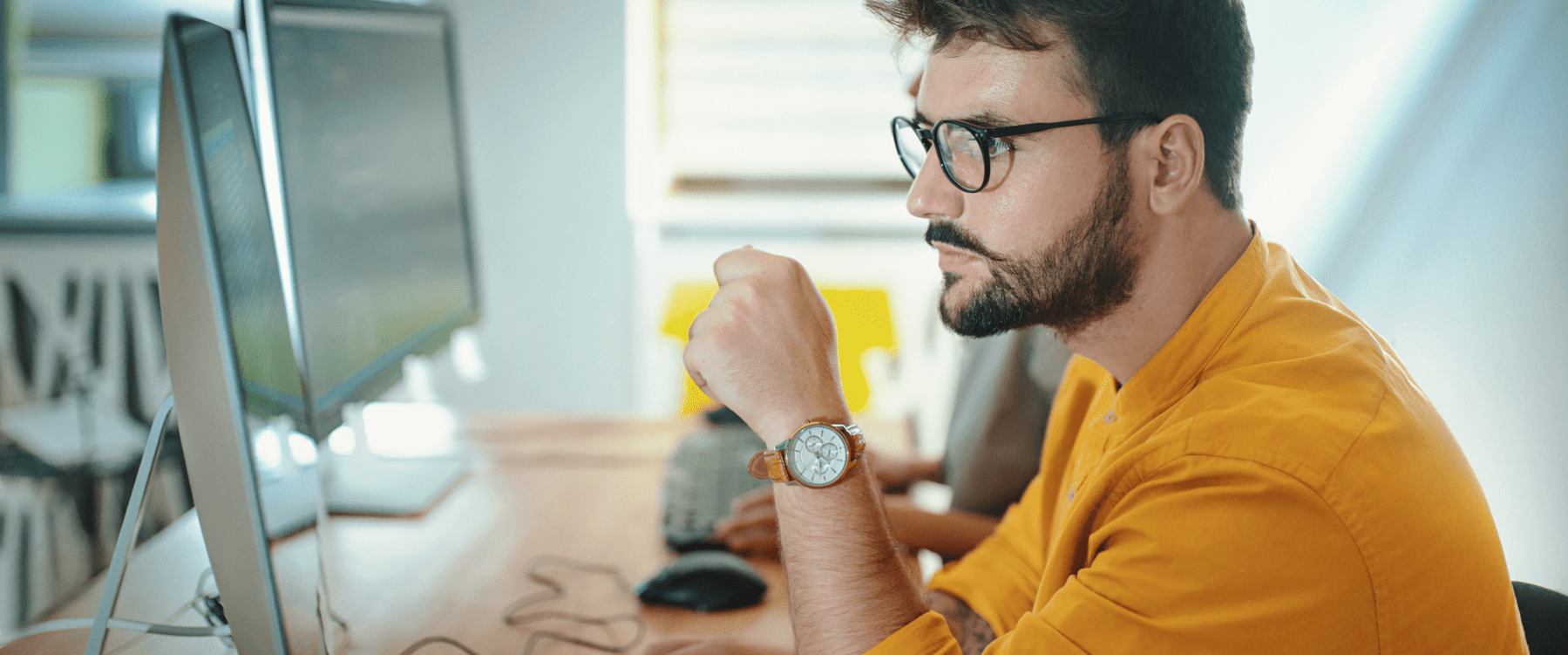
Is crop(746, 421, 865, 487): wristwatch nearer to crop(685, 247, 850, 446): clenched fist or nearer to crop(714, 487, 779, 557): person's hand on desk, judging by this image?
crop(685, 247, 850, 446): clenched fist

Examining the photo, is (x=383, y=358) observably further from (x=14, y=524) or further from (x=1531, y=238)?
(x=1531, y=238)

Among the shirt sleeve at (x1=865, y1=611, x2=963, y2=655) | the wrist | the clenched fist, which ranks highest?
the clenched fist

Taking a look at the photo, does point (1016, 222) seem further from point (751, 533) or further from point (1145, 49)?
point (751, 533)

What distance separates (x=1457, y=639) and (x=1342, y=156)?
25.3 inches

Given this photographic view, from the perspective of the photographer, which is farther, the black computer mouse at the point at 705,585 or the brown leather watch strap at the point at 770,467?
the black computer mouse at the point at 705,585

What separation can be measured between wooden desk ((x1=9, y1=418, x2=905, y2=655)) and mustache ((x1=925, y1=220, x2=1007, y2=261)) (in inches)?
15.6

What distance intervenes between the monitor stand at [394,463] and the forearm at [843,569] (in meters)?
0.63

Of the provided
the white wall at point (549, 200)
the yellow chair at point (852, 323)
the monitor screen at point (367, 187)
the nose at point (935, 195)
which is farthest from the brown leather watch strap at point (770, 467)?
the white wall at point (549, 200)

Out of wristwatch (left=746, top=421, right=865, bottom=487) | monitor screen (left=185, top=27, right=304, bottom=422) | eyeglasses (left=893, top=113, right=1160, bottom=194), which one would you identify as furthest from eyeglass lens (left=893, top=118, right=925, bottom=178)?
monitor screen (left=185, top=27, right=304, bottom=422)

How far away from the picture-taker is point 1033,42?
69 centimetres

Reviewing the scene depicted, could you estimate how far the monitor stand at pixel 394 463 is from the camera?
1.09 m

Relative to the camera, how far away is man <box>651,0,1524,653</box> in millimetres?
532

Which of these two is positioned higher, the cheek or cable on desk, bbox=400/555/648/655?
the cheek

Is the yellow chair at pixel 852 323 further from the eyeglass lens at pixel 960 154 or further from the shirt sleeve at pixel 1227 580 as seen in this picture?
the shirt sleeve at pixel 1227 580
